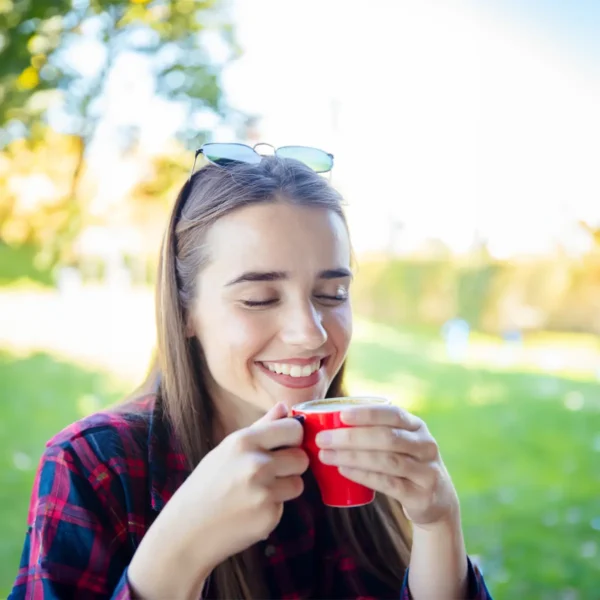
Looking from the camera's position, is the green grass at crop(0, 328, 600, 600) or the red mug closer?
the red mug

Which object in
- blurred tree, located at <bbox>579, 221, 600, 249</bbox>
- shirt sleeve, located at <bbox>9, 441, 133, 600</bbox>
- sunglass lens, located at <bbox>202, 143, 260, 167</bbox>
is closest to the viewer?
shirt sleeve, located at <bbox>9, 441, 133, 600</bbox>

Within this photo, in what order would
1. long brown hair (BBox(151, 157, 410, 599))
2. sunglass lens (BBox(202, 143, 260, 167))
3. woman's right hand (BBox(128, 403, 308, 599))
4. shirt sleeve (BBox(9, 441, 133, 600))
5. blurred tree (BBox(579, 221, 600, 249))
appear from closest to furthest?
woman's right hand (BBox(128, 403, 308, 599)) < shirt sleeve (BBox(9, 441, 133, 600)) < long brown hair (BBox(151, 157, 410, 599)) < sunglass lens (BBox(202, 143, 260, 167)) < blurred tree (BBox(579, 221, 600, 249))

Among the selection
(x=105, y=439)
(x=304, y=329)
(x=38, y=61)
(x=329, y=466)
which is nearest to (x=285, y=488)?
(x=329, y=466)

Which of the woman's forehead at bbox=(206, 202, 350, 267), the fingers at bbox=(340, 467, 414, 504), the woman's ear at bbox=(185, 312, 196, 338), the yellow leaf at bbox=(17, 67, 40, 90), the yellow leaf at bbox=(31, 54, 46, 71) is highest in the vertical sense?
the yellow leaf at bbox=(31, 54, 46, 71)

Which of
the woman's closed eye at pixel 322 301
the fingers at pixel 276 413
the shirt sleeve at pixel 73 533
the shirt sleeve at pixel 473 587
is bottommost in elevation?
the shirt sleeve at pixel 473 587

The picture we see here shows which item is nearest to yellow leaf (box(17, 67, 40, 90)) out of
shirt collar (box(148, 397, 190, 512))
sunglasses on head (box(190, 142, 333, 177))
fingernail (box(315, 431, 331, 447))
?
sunglasses on head (box(190, 142, 333, 177))

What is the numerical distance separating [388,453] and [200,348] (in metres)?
0.57

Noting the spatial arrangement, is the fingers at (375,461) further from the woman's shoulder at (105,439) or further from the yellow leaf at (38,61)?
the yellow leaf at (38,61)

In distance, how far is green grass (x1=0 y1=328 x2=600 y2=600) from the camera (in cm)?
268

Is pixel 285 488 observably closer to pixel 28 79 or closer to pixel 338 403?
pixel 338 403

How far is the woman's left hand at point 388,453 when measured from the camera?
0.91 meters

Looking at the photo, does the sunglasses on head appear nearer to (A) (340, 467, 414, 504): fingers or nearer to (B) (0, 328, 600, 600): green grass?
(A) (340, 467, 414, 504): fingers

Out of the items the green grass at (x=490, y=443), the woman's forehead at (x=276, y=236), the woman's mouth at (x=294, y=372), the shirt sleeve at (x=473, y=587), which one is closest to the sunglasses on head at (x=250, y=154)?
the woman's forehead at (x=276, y=236)

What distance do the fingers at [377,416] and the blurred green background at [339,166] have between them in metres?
2.04
